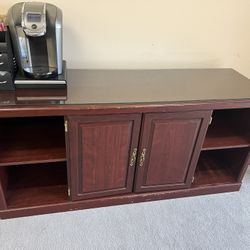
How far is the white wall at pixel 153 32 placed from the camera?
1433mm

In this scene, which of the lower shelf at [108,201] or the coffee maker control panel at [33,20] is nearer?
the coffee maker control panel at [33,20]

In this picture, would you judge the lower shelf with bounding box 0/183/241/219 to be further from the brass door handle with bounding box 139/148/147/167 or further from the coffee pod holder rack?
the coffee pod holder rack

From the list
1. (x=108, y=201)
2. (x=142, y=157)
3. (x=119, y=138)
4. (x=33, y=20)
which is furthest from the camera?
(x=108, y=201)

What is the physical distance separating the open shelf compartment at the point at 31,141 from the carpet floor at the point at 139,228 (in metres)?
0.40

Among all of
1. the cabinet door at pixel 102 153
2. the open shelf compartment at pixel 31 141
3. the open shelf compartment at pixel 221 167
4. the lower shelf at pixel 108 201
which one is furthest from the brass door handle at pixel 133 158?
the open shelf compartment at pixel 221 167

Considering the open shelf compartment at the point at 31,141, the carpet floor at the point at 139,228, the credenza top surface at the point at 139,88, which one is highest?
the credenza top surface at the point at 139,88

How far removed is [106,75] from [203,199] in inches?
39.2

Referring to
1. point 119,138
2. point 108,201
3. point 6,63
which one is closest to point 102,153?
point 119,138

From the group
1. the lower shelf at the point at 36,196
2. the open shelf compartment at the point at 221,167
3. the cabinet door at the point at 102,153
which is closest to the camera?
the cabinet door at the point at 102,153

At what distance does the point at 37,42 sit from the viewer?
1.18 m

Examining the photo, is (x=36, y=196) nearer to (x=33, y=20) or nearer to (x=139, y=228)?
(x=139, y=228)

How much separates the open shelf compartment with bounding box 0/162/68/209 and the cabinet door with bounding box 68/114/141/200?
0.15m

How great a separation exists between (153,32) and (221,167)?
1024 millimetres

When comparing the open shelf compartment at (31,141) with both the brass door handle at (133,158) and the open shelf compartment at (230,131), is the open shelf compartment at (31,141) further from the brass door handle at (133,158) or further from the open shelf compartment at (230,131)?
the open shelf compartment at (230,131)
